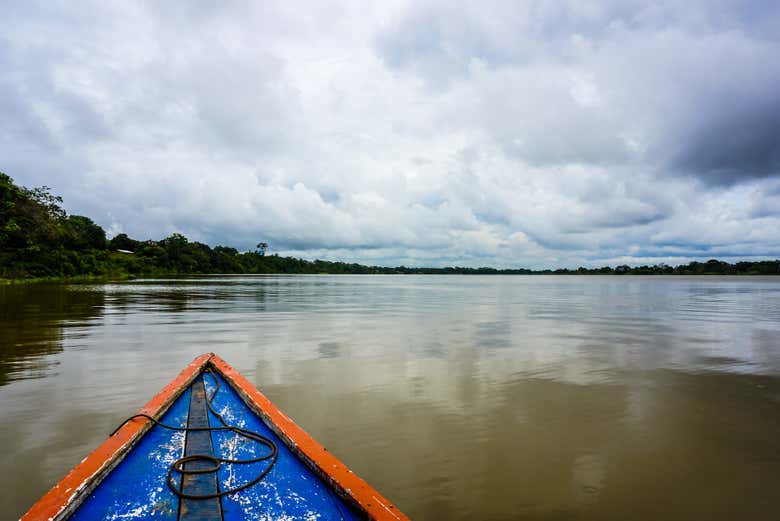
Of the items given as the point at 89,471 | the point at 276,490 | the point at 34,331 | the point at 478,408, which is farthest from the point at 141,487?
the point at 34,331

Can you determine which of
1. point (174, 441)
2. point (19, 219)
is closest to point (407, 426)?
point (174, 441)

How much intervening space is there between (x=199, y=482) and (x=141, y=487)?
47 centimetres

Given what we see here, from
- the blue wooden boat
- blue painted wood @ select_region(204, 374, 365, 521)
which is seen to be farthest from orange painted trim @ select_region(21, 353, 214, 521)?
blue painted wood @ select_region(204, 374, 365, 521)

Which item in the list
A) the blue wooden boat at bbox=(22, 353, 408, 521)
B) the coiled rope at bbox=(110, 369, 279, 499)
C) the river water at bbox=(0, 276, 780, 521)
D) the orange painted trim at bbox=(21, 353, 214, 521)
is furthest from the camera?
the river water at bbox=(0, 276, 780, 521)

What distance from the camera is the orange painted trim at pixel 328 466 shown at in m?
2.92

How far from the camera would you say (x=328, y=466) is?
3531 millimetres

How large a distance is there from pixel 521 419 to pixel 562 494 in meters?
2.05

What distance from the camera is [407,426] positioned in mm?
6070

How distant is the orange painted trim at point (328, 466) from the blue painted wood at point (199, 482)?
25.9 inches

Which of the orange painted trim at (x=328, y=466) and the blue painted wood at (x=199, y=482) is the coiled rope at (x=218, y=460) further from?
the orange painted trim at (x=328, y=466)

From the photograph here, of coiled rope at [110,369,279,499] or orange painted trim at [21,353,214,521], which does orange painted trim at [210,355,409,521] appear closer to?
coiled rope at [110,369,279,499]

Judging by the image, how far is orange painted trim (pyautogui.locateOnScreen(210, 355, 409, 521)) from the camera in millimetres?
2916

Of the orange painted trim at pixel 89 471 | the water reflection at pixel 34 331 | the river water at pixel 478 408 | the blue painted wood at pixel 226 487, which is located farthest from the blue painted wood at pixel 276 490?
the water reflection at pixel 34 331

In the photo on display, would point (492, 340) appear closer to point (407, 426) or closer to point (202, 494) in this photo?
point (407, 426)
